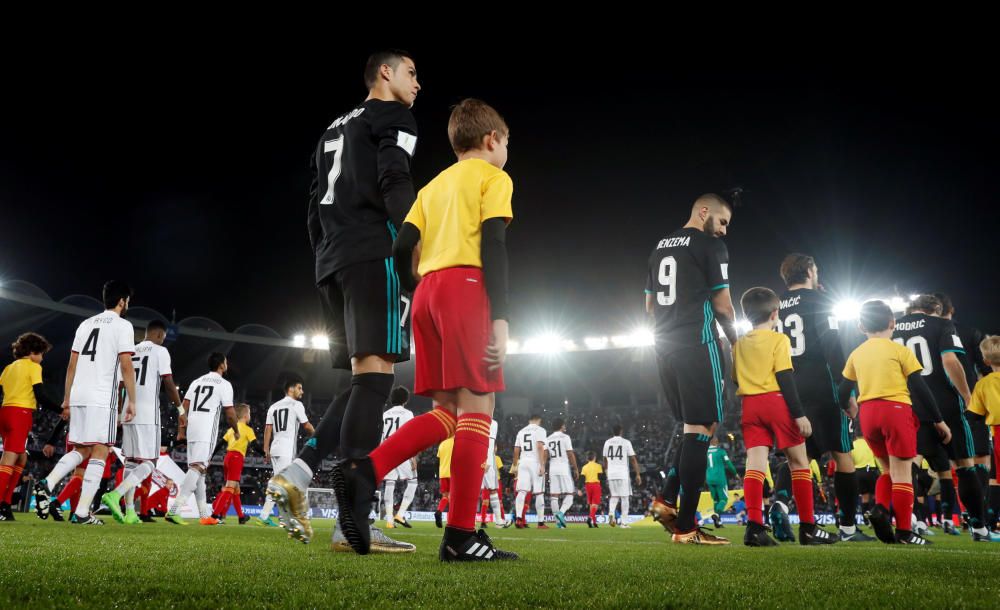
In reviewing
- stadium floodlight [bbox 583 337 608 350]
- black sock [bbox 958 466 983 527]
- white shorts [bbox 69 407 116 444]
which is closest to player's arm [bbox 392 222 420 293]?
white shorts [bbox 69 407 116 444]

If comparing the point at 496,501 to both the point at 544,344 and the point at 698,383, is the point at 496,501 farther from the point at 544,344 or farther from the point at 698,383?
the point at 544,344

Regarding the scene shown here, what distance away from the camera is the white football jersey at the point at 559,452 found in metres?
16.4

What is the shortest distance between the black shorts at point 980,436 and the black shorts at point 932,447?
43cm

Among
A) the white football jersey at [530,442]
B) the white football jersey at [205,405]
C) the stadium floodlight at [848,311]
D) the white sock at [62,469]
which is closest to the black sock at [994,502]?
the white football jersey at [530,442]

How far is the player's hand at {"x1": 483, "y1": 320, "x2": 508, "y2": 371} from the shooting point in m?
2.84

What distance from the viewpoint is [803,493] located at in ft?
17.9

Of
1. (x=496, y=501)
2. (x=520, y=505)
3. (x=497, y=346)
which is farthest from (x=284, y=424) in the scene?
(x=497, y=346)

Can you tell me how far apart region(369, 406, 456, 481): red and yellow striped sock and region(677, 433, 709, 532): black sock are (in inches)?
90.7

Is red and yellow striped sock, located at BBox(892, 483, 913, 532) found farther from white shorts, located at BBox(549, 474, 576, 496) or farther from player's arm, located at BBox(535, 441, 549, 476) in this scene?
white shorts, located at BBox(549, 474, 576, 496)

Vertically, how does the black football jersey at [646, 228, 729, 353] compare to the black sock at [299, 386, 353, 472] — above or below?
above

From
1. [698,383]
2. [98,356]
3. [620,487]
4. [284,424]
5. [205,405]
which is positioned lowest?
[620,487]

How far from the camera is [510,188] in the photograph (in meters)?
3.07

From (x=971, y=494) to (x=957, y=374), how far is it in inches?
47.6

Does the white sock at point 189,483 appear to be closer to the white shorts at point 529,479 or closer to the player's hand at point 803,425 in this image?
the white shorts at point 529,479
